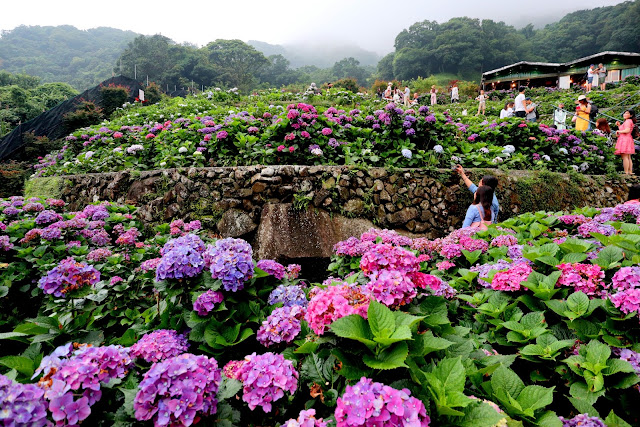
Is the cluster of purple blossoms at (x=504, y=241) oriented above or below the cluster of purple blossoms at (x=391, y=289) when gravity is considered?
below

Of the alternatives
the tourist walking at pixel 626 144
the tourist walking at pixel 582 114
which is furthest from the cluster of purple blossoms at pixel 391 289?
the tourist walking at pixel 582 114

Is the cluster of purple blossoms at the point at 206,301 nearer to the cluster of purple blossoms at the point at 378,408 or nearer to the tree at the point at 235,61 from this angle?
the cluster of purple blossoms at the point at 378,408

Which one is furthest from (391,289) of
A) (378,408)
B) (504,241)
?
(504,241)

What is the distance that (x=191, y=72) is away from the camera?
41219 millimetres

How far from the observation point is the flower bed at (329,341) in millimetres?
829

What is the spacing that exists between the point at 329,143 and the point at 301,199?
1210mm

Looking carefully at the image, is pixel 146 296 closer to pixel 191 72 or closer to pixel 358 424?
pixel 358 424

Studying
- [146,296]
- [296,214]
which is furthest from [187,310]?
[296,214]

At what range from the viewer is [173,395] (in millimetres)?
802

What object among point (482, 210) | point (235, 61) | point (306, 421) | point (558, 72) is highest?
point (235, 61)

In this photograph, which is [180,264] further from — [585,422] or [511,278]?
[511,278]

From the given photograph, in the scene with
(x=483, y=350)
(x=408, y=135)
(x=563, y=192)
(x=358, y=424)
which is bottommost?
(x=563, y=192)

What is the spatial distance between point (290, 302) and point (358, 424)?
2.84ft

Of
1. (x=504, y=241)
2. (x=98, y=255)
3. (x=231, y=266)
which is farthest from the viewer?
(x=504, y=241)
